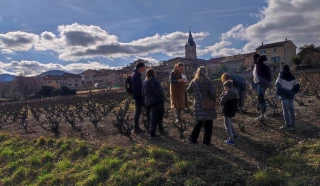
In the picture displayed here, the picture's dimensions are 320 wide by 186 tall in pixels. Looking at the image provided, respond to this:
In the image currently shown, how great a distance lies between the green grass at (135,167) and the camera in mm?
4340

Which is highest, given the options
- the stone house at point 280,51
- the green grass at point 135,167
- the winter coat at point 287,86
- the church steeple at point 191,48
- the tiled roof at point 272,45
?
the church steeple at point 191,48

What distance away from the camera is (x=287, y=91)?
6.52 meters

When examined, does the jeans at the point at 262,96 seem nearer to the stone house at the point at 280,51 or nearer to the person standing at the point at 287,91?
the person standing at the point at 287,91

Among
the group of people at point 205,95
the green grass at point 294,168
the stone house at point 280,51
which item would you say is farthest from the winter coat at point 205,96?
the stone house at point 280,51

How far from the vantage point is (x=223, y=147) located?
18.6 feet

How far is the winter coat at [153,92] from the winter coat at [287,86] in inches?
104

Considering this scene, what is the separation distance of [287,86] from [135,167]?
149 inches

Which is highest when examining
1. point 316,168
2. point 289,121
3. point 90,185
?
point 289,121

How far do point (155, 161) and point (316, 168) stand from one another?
253 cm

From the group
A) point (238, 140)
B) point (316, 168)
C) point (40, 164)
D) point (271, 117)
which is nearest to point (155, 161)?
point (238, 140)

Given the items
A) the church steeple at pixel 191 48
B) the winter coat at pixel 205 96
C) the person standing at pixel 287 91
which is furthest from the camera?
the church steeple at pixel 191 48

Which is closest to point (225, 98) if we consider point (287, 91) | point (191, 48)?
point (287, 91)

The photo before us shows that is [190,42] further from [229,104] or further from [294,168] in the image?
[294,168]

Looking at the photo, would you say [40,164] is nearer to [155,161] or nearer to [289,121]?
[155,161]
